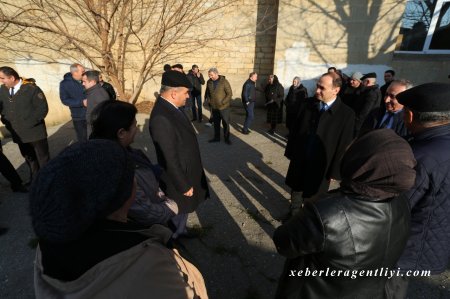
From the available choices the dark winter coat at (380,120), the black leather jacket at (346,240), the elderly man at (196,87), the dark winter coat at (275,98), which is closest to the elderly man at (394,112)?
the dark winter coat at (380,120)

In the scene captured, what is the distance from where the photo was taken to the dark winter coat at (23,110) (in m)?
3.88

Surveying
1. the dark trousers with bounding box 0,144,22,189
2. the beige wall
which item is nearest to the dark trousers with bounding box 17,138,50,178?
the dark trousers with bounding box 0,144,22,189

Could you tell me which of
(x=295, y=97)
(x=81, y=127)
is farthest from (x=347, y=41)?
(x=81, y=127)

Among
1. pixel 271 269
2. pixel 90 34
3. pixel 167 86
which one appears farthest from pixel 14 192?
pixel 90 34

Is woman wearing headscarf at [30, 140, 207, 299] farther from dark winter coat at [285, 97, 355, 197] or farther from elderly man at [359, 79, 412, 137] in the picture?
elderly man at [359, 79, 412, 137]

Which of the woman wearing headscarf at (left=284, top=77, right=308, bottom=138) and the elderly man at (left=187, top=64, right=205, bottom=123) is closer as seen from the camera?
the woman wearing headscarf at (left=284, top=77, right=308, bottom=138)

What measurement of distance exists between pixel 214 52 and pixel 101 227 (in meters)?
10.4

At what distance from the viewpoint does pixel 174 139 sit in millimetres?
2461

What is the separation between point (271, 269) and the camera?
9.19ft

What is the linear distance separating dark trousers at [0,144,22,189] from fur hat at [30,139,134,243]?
4201mm

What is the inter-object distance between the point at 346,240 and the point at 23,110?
15.1 ft

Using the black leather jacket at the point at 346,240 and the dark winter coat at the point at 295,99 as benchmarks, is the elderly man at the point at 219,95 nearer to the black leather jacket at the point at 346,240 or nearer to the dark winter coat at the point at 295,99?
the dark winter coat at the point at 295,99

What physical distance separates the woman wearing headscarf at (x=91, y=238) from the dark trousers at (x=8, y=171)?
4108mm

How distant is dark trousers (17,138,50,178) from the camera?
166 inches
